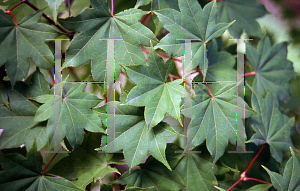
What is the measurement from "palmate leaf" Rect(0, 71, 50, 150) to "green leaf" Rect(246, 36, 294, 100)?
0.67 metres

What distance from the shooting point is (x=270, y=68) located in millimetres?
743

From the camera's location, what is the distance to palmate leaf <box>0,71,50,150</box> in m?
0.52

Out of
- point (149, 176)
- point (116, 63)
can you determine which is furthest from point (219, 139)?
point (116, 63)

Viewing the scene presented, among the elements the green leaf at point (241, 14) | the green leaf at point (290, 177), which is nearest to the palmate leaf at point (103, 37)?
the green leaf at point (241, 14)

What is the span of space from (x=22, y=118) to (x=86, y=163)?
0.21m

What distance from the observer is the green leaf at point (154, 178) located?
527mm

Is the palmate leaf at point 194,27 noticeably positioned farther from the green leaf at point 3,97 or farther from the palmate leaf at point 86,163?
the green leaf at point 3,97

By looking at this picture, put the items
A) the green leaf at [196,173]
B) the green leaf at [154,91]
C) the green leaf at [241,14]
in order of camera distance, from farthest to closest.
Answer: the green leaf at [241,14] < the green leaf at [196,173] < the green leaf at [154,91]

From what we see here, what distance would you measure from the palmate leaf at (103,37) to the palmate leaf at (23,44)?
7cm

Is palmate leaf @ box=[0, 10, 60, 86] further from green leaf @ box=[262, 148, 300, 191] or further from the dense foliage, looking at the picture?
green leaf @ box=[262, 148, 300, 191]

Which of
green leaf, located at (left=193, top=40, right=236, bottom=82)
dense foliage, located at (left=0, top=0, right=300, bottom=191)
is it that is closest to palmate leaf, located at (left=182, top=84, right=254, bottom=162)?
dense foliage, located at (left=0, top=0, right=300, bottom=191)

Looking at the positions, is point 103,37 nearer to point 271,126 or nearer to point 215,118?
point 215,118

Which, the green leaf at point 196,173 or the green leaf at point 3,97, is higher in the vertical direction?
the green leaf at point 3,97

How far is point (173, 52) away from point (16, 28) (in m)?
0.39
